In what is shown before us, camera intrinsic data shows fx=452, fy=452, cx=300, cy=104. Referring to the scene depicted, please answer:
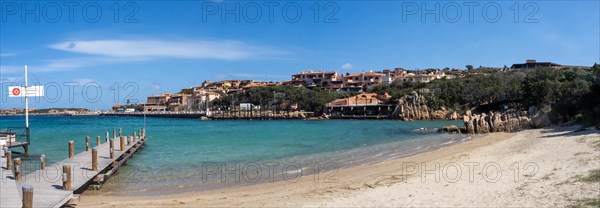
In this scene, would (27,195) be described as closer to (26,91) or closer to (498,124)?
(26,91)

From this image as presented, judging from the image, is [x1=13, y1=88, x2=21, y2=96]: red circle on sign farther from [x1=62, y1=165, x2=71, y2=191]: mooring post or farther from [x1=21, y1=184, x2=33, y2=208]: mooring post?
[x1=21, y1=184, x2=33, y2=208]: mooring post

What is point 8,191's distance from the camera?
36.9ft

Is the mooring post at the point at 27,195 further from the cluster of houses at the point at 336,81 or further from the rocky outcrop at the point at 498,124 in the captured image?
the cluster of houses at the point at 336,81

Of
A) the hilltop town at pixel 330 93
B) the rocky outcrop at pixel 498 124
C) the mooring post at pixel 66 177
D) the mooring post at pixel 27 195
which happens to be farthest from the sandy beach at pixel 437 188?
the hilltop town at pixel 330 93

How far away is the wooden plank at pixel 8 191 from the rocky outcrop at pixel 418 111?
233 ft

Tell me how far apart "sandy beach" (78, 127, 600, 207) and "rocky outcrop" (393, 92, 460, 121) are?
62.9 metres

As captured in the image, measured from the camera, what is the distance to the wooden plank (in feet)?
32.7

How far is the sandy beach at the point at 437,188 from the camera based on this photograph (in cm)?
1026

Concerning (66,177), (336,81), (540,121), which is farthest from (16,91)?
(336,81)

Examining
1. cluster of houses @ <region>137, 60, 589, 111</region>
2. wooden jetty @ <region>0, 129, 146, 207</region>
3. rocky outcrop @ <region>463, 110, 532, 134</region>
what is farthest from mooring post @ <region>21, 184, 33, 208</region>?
cluster of houses @ <region>137, 60, 589, 111</region>

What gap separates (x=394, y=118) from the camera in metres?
84.6

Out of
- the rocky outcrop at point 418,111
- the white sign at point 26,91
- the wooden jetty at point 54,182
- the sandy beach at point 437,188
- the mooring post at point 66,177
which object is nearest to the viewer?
the sandy beach at point 437,188

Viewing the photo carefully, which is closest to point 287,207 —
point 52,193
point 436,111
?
point 52,193

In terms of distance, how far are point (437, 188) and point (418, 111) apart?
7027 centimetres
